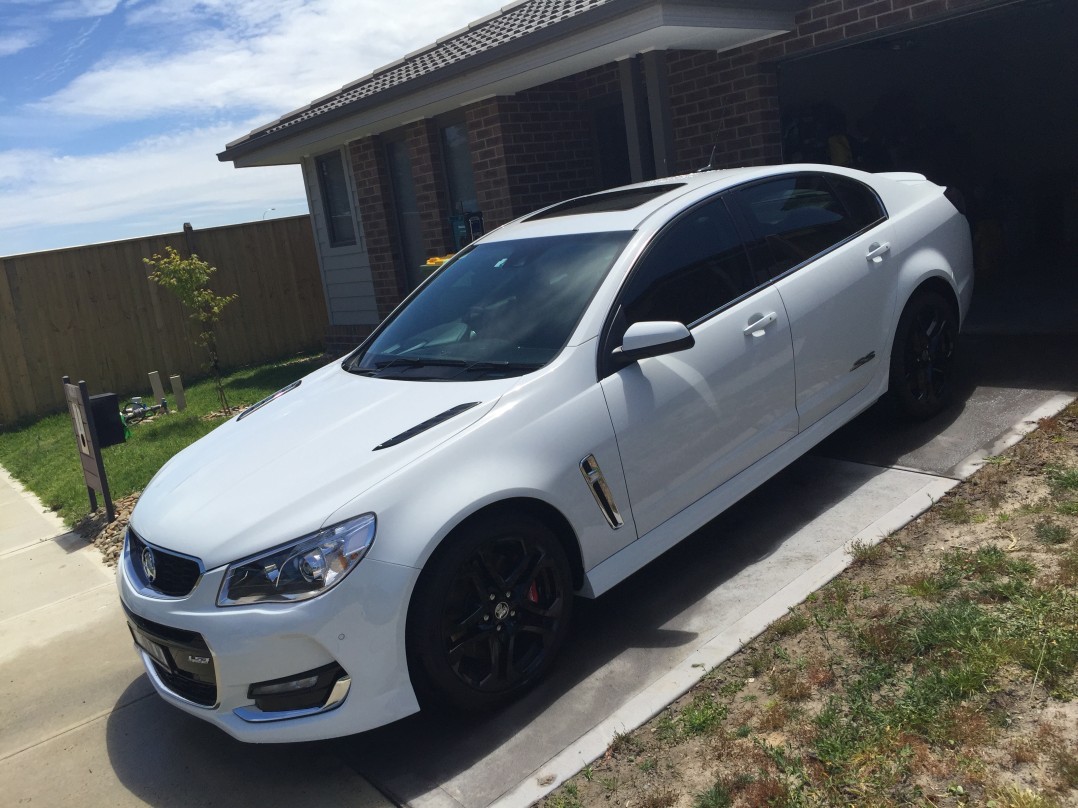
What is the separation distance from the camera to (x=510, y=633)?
3600 mm

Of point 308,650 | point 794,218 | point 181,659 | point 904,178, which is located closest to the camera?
point 308,650

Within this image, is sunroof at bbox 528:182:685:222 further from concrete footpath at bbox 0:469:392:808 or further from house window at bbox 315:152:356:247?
house window at bbox 315:152:356:247

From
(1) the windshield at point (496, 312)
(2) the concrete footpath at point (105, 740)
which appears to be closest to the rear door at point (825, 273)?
(1) the windshield at point (496, 312)

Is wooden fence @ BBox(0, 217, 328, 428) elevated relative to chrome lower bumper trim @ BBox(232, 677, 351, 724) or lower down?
elevated

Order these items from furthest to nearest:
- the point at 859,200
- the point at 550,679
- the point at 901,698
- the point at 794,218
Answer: the point at 859,200, the point at 794,218, the point at 550,679, the point at 901,698

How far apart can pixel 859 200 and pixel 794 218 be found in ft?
1.98

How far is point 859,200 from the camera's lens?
5.32 metres

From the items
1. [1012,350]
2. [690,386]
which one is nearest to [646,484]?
[690,386]

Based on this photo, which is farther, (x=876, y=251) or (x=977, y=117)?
(x=977, y=117)

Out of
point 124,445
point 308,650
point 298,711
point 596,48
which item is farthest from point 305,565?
point 124,445

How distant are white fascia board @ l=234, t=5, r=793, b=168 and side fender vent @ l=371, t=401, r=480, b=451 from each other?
4232 millimetres

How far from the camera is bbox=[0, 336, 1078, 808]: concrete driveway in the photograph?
345cm

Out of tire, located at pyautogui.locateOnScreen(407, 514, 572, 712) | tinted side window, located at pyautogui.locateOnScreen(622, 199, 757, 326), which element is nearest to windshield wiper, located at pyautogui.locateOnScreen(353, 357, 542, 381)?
tinted side window, located at pyautogui.locateOnScreen(622, 199, 757, 326)

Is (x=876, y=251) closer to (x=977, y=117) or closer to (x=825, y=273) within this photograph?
(x=825, y=273)
